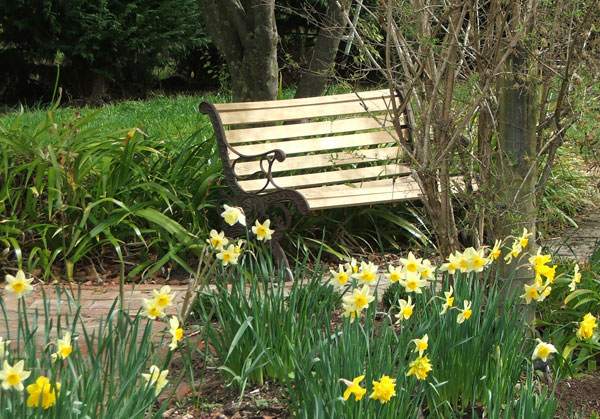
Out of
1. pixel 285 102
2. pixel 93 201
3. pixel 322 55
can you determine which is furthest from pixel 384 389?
pixel 322 55

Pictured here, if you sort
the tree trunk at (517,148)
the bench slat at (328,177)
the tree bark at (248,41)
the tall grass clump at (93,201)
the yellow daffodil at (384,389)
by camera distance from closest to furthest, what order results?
the yellow daffodil at (384,389), the tree trunk at (517,148), the tall grass clump at (93,201), the bench slat at (328,177), the tree bark at (248,41)

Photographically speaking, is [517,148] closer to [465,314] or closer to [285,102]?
[465,314]

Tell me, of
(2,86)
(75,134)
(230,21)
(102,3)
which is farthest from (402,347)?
(2,86)

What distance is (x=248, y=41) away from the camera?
19.2 feet

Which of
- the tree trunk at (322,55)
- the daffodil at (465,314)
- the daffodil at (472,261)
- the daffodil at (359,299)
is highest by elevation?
the tree trunk at (322,55)

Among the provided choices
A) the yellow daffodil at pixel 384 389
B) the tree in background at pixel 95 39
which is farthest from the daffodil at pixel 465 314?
the tree in background at pixel 95 39

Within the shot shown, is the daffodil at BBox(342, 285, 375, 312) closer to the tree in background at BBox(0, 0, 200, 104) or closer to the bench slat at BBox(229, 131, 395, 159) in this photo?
the bench slat at BBox(229, 131, 395, 159)

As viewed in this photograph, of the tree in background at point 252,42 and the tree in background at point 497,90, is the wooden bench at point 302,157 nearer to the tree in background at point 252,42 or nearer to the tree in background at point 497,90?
the tree in background at point 252,42

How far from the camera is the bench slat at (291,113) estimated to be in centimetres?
527

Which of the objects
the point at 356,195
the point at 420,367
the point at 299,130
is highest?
the point at 299,130

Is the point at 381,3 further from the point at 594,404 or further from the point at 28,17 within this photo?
the point at 28,17

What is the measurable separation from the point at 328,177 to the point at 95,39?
812 centimetres

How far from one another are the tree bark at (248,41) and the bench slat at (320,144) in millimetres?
719

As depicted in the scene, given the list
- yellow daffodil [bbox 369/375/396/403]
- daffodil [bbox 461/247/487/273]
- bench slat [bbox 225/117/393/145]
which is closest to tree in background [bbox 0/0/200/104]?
bench slat [bbox 225/117/393/145]
